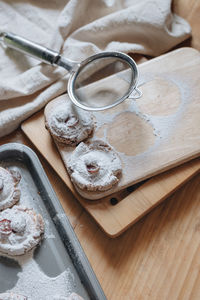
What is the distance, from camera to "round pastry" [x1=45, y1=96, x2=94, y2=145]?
97 centimetres

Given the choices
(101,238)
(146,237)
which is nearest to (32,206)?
(101,238)

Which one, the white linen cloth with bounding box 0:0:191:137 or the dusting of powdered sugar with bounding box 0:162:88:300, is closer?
the dusting of powdered sugar with bounding box 0:162:88:300

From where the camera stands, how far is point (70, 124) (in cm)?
97

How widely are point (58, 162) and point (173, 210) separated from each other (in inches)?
15.0

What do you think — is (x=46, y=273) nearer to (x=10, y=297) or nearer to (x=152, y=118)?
(x=10, y=297)

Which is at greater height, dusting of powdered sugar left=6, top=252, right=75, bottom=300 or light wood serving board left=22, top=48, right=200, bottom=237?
light wood serving board left=22, top=48, right=200, bottom=237

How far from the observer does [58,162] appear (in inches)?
39.3

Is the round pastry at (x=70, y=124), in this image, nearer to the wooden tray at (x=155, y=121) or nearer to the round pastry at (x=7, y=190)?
the wooden tray at (x=155, y=121)

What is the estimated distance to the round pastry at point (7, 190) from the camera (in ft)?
3.03

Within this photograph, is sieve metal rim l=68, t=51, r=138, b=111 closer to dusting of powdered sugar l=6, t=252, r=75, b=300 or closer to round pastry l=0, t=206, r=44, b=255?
round pastry l=0, t=206, r=44, b=255

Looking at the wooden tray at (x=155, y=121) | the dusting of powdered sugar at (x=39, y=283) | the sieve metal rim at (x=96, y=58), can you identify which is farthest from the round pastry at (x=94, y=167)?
the dusting of powdered sugar at (x=39, y=283)

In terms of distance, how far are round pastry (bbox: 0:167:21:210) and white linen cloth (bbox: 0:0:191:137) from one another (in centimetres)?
18

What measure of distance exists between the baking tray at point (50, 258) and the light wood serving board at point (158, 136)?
0.22ft

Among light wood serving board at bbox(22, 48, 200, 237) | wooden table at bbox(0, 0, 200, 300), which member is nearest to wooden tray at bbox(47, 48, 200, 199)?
light wood serving board at bbox(22, 48, 200, 237)
